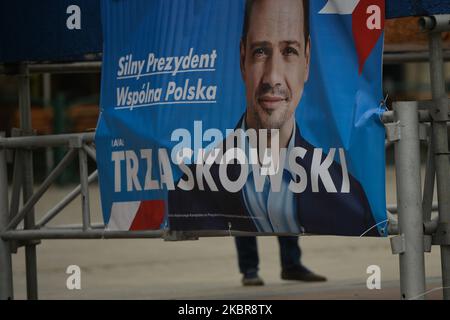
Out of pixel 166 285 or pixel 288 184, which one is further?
pixel 166 285

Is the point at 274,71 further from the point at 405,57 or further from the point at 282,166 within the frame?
the point at 405,57

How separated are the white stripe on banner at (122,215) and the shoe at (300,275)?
3.75 metres

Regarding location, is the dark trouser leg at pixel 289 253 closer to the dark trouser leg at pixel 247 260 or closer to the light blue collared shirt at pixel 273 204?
the dark trouser leg at pixel 247 260

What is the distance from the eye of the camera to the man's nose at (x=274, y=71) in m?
6.13

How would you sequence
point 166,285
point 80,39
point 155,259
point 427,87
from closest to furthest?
1. point 80,39
2. point 166,285
3. point 155,259
4. point 427,87

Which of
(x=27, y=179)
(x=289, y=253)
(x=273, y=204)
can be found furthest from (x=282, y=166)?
(x=289, y=253)

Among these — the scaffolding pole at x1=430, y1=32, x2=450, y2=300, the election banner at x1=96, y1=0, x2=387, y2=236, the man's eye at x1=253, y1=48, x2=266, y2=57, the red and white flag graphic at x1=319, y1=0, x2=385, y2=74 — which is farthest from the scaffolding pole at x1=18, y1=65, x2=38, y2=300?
the scaffolding pole at x1=430, y1=32, x2=450, y2=300

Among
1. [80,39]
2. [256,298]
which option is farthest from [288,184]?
[256,298]

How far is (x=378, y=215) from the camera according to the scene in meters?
5.75

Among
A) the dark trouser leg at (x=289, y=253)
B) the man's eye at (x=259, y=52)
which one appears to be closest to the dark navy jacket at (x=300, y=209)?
the man's eye at (x=259, y=52)

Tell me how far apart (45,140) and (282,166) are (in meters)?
2.30

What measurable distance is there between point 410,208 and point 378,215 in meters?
0.17

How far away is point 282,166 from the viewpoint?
607 cm

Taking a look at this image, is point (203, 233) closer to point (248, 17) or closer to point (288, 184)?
point (288, 184)
